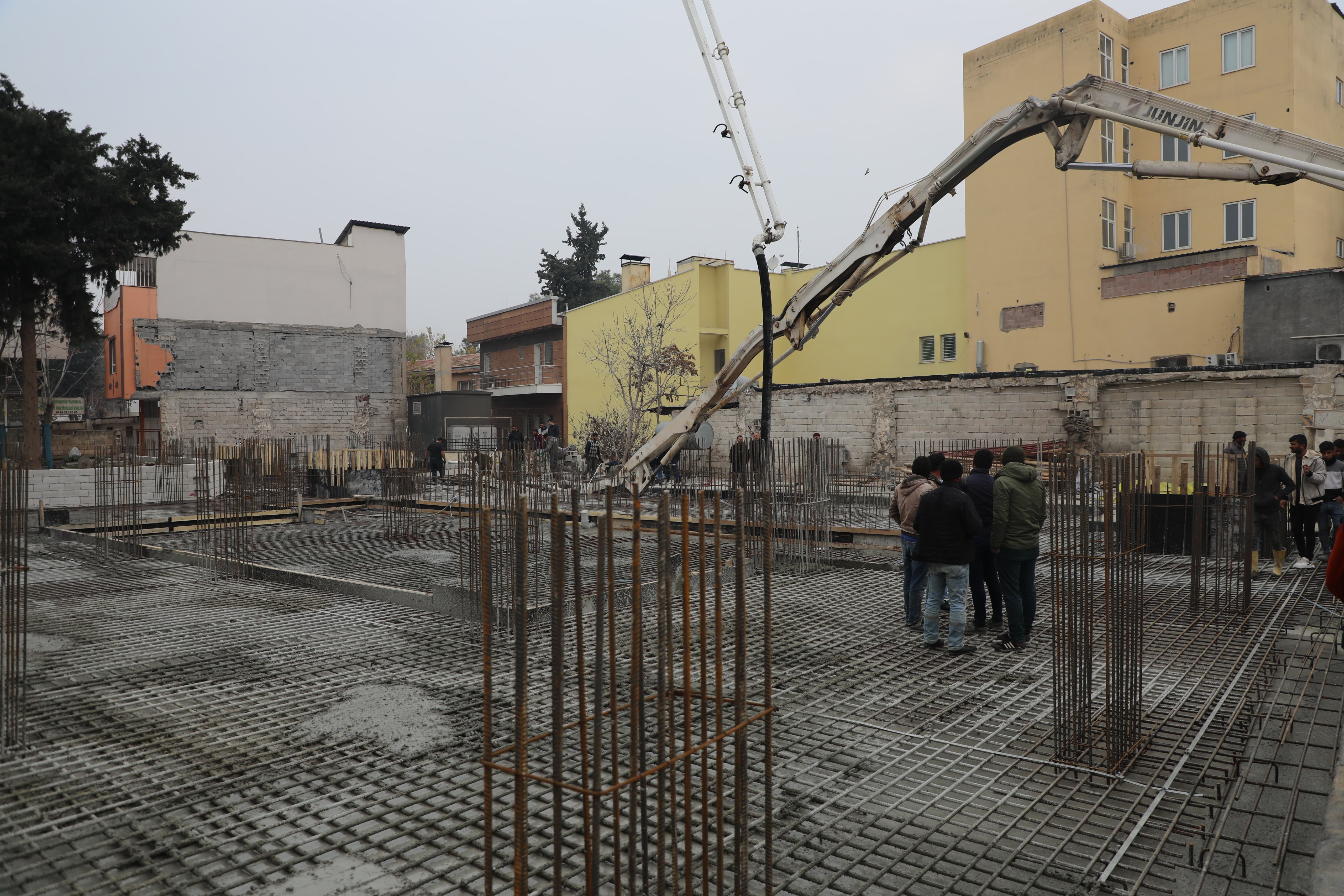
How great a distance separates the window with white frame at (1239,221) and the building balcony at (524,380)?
75.0 ft

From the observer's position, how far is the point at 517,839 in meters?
2.29

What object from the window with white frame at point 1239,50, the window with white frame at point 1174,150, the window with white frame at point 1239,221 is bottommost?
the window with white frame at point 1239,221

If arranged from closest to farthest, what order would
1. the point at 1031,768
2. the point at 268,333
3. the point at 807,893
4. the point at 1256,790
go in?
the point at 807,893
the point at 1256,790
the point at 1031,768
the point at 268,333

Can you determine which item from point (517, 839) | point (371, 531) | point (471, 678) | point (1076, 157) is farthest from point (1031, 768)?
point (371, 531)

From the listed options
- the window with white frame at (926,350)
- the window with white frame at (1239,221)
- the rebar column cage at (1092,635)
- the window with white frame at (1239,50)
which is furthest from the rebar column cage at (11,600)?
the window with white frame at (1239,50)

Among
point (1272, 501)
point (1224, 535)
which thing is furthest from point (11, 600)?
point (1272, 501)

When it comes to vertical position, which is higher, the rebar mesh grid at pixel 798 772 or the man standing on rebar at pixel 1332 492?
the man standing on rebar at pixel 1332 492

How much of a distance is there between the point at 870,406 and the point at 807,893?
19.0 m

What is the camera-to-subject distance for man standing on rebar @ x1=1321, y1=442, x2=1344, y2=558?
335 inches

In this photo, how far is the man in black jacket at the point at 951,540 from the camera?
598cm

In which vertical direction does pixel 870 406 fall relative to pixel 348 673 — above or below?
above

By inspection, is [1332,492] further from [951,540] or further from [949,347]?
[949,347]

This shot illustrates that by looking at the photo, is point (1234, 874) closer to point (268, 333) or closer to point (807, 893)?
point (807, 893)

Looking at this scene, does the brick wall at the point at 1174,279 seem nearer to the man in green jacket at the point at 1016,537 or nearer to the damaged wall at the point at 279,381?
the man in green jacket at the point at 1016,537
